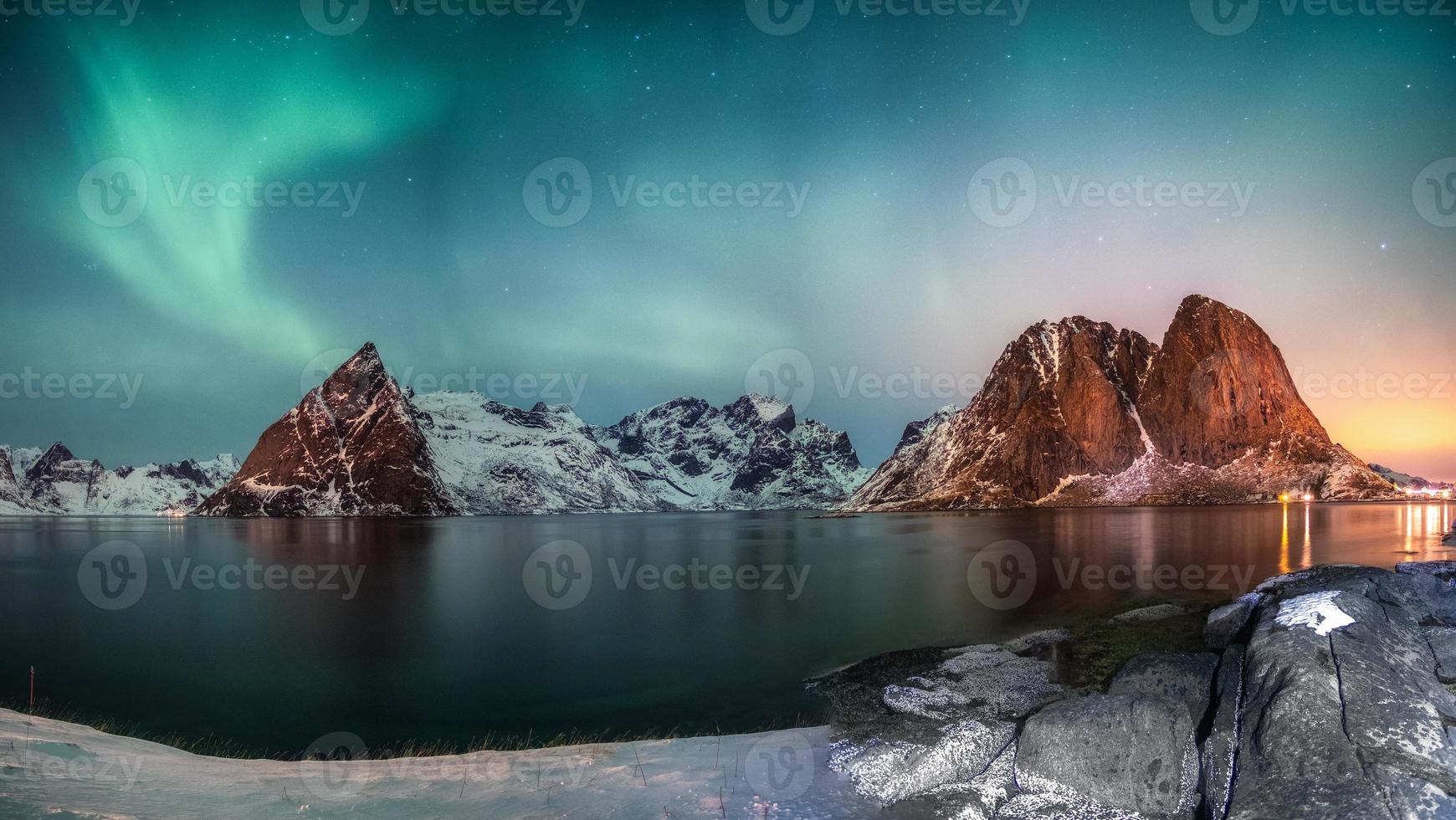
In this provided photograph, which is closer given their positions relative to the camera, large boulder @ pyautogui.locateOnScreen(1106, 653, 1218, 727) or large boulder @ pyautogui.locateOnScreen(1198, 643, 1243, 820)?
large boulder @ pyautogui.locateOnScreen(1198, 643, 1243, 820)

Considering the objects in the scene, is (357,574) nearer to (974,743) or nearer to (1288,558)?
(974,743)

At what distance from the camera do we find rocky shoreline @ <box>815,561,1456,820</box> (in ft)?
29.1

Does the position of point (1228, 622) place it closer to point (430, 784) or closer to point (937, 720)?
point (937, 720)

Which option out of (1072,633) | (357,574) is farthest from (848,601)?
(357,574)

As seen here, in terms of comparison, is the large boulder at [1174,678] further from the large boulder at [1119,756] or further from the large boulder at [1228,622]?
the large boulder at [1228,622]

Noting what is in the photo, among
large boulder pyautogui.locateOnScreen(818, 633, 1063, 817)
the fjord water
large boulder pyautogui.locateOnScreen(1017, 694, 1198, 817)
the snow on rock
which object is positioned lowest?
the fjord water

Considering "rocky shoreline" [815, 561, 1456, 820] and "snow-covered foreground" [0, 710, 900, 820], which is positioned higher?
"rocky shoreline" [815, 561, 1456, 820]

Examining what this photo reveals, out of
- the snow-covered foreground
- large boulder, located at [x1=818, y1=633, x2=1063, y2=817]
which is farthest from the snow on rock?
the snow-covered foreground

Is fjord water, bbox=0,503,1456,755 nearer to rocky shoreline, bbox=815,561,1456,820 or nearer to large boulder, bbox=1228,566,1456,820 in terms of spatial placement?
rocky shoreline, bbox=815,561,1456,820

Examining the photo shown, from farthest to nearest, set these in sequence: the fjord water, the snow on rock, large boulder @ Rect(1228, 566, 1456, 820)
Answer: the fjord water < the snow on rock < large boulder @ Rect(1228, 566, 1456, 820)

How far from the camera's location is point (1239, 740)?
10.2 m

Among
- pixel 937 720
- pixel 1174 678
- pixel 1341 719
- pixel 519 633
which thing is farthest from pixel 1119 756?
pixel 519 633

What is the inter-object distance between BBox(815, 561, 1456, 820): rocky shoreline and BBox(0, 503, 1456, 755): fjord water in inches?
307

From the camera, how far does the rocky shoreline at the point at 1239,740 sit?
886 centimetres
